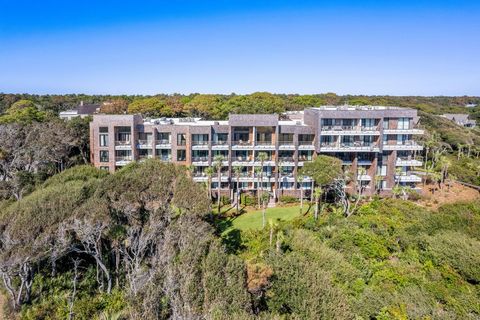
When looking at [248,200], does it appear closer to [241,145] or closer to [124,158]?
[241,145]

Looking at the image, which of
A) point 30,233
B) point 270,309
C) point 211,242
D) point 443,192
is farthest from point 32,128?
point 443,192

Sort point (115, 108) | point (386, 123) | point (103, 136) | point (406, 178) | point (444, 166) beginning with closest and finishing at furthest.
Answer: point (103, 136) < point (386, 123) < point (406, 178) < point (444, 166) < point (115, 108)

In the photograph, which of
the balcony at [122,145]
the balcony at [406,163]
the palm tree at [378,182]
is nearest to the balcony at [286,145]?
the palm tree at [378,182]

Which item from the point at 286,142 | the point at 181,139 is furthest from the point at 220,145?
the point at 286,142

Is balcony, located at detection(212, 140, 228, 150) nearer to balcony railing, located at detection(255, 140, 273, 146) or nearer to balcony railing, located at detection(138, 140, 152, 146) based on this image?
balcony railing, located at detection(255, 140, 273, 146)

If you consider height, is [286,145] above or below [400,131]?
below

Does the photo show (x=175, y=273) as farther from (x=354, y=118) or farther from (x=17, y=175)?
(x=354, y=118)
